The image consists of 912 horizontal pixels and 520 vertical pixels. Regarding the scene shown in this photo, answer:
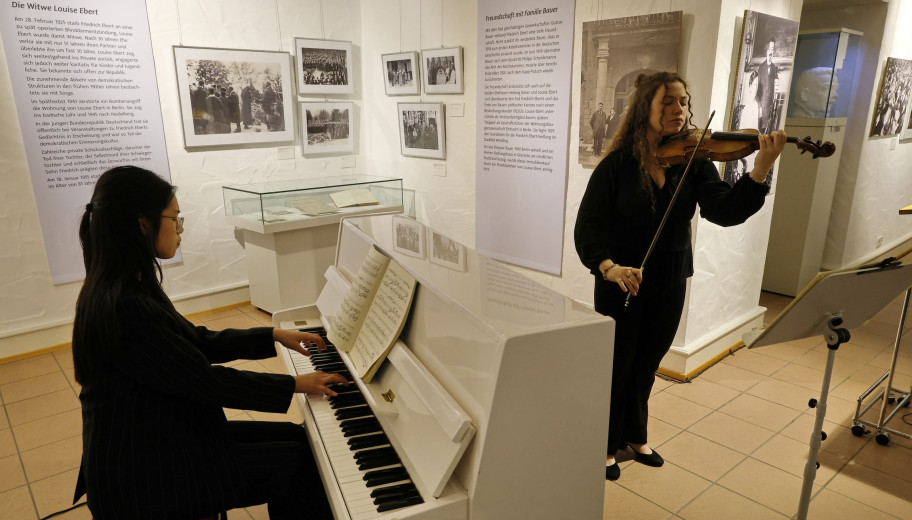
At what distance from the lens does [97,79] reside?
4328mm

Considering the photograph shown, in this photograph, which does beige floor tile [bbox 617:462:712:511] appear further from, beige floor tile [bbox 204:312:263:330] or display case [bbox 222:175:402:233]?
beige floor tile [bbox 204:312:263:330]

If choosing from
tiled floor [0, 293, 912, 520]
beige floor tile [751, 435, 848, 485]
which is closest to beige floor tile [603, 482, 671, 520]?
tiled floor [0, 293, 912, 520]

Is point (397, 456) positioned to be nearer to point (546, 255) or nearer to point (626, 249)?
point (626, 249)

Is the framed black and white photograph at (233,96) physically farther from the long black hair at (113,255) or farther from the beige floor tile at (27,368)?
the long black hair at (113,255)

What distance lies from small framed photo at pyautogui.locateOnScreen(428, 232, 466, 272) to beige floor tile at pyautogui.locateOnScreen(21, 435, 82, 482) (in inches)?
90.1

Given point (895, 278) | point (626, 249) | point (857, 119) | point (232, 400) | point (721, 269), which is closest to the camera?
point (232, 400)

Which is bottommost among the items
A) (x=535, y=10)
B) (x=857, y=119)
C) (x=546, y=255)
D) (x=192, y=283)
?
(x=192, y=283)

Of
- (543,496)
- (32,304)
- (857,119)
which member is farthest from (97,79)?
(857,119)

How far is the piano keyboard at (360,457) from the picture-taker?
145 centimetres

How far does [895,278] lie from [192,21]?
5.05 m

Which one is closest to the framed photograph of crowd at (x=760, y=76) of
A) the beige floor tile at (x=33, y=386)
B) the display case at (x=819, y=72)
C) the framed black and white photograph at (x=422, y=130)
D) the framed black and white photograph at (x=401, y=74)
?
the display case at (x=819, y=72)

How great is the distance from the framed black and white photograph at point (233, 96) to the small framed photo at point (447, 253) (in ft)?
11.4

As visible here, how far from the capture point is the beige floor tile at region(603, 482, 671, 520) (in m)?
2.49

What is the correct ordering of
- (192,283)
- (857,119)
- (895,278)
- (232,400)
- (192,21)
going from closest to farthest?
(232,400), (895,278), (192,21), (192,283), (857,119)
